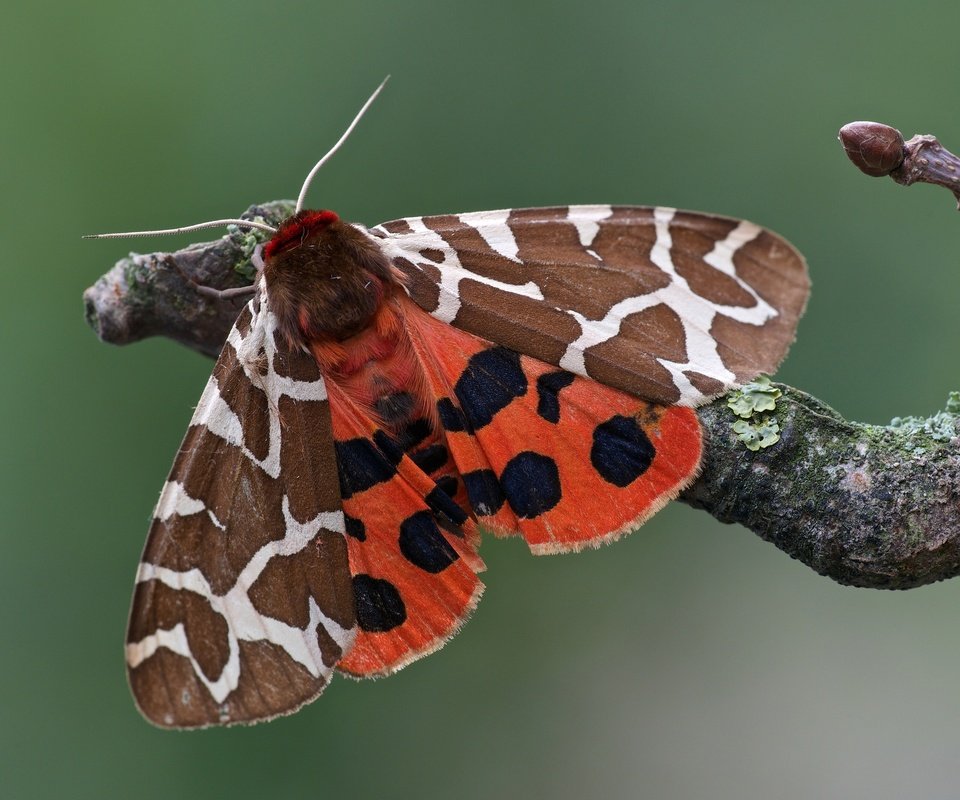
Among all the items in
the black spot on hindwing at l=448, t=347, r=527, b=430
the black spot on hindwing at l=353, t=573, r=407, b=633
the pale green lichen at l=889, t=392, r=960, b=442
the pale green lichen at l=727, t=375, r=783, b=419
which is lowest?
the black spot on hindwing at l=353, t=573, r=407, b=633

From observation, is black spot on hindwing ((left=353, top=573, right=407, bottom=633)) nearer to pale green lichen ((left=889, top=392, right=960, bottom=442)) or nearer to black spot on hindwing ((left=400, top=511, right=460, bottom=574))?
black spot on hindwing ((left=400, top=511, right=460, bottom=574))

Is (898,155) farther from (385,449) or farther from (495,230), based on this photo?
(385,449)

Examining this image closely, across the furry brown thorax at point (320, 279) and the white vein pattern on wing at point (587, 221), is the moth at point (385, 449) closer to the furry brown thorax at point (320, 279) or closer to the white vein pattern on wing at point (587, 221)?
the furry brown thorax at point (320, 279)

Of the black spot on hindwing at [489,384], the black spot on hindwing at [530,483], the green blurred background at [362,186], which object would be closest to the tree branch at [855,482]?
the black spot on hindwing at [530,483]

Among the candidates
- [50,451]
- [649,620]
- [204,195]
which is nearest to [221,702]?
[50,451]

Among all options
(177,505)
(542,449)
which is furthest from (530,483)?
(177,505)

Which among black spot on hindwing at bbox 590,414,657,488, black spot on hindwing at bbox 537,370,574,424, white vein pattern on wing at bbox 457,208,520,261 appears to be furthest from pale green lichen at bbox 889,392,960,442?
white vein pattern on wing at bbox 457,208,520,261
